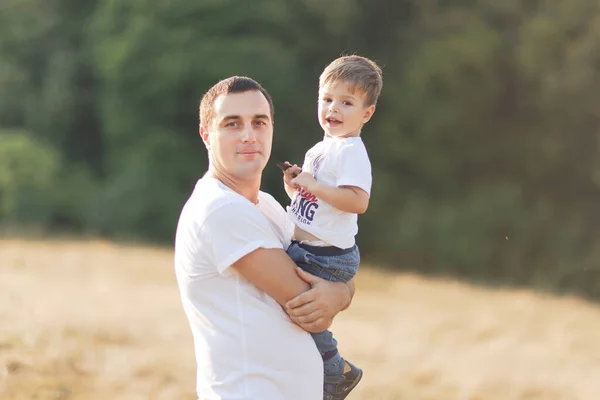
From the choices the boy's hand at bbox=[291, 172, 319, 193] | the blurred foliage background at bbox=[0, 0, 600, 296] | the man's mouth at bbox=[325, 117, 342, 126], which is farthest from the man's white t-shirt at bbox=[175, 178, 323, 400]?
the blurred foliage background at bbox=[0, 0, 600, 296]

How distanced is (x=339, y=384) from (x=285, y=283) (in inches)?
21.0

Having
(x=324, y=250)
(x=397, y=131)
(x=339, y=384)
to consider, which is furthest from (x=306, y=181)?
(x=397, y=131)

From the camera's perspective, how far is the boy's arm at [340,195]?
2520mm

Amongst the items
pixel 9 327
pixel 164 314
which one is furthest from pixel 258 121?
pixel 164 314

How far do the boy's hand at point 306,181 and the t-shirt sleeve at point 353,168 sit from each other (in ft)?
0.26

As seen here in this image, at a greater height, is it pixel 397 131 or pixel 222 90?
pixel 397 131

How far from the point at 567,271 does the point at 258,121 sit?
13.9 meters

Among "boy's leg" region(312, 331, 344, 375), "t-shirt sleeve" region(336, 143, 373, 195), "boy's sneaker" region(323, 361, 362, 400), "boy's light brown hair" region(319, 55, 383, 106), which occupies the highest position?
"boy's light brown hair" region(319, 55, 383, 106)

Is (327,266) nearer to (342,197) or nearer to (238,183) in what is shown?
(342,197)

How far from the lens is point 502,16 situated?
1648cm

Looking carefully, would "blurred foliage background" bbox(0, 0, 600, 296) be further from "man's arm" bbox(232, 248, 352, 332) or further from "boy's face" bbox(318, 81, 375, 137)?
"man's arm" bbox(232, 248, 352, 332)

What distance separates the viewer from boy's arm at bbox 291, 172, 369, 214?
2520 millimetres

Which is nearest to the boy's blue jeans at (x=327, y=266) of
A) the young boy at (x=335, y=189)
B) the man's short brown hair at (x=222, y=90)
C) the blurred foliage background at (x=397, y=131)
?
the young boy at (x=335, y=189)

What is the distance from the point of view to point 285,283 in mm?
2299
